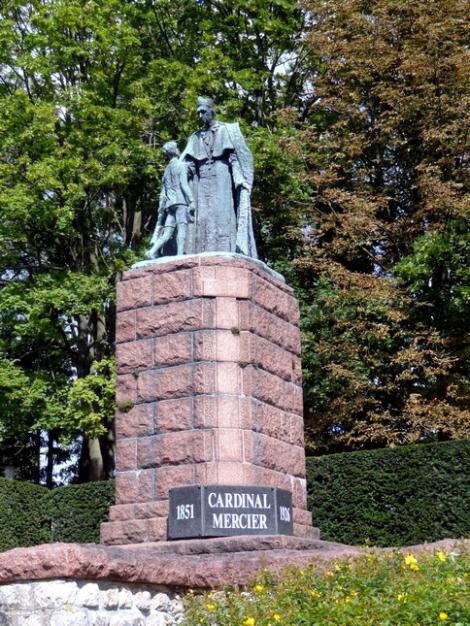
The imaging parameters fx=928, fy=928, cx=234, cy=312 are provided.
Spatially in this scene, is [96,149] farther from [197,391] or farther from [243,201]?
[197,391]

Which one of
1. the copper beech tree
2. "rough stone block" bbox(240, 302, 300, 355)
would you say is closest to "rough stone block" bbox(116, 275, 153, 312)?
"rough stone block" bbox(240, 302, 300, 355)

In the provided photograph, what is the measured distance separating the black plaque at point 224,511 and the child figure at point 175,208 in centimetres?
266

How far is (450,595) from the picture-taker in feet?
16.3

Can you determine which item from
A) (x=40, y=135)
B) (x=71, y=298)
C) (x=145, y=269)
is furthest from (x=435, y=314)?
(x=145, y=269)

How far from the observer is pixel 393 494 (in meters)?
13.6

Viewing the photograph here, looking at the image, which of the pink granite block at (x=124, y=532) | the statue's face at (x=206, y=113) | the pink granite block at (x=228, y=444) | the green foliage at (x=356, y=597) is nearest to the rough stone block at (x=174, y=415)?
the pink granite block at (x=228, y=444)

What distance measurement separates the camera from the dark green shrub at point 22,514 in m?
15.5

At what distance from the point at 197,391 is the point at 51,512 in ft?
26.7

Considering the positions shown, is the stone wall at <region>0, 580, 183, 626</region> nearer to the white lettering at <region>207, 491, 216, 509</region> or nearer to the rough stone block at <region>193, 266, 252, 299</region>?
the white lettering at <region>207, 491, 216, 509</region>

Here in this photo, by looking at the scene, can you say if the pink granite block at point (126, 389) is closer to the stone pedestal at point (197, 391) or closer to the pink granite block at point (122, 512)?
the stone pedestal at point (197, 391)

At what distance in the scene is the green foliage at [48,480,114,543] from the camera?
50.5 ft

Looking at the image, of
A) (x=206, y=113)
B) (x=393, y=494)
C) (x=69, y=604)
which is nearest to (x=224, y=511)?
(x=69, y=604)

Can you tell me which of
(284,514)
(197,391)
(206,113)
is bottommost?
(284,514)

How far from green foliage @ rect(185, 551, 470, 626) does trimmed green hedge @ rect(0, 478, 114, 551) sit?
930cm
